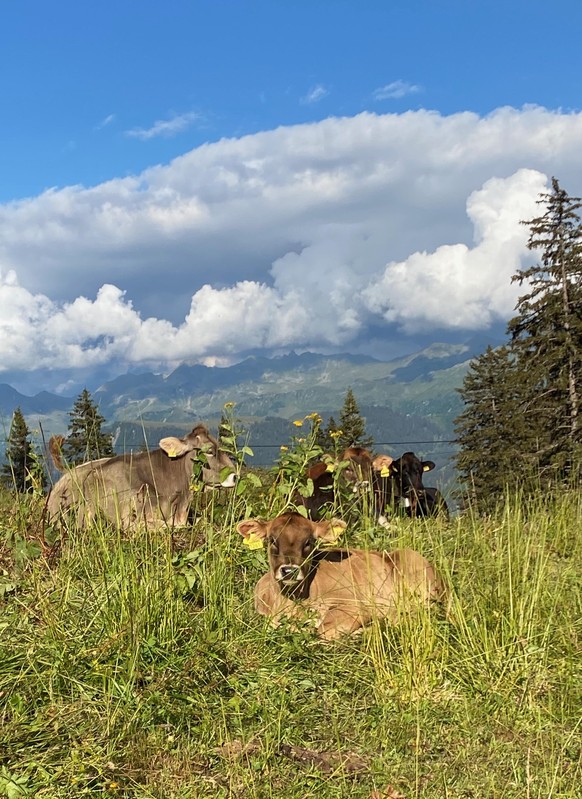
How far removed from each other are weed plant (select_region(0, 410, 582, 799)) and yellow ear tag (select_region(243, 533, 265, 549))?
22 cm

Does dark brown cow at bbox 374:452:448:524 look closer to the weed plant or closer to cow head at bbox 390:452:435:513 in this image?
cow head at bbox 390:452:435:513

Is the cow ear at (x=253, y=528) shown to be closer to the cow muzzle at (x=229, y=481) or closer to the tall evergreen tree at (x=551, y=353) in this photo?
the cow muzzle at (x=229, y=481)

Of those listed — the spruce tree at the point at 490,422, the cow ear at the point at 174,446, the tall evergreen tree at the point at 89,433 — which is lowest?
the spruce tree at the point at 490,422

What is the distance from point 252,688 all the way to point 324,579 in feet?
→ 6.63

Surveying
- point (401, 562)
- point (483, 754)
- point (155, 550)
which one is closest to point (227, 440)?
point (155, 550)

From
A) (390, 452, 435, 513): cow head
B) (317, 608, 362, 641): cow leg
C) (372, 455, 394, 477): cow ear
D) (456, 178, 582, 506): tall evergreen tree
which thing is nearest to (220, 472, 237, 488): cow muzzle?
(317, 608, 362, 641): cow leg

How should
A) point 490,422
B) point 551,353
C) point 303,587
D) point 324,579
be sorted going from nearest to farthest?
point 303,587 → point 324,579 → point 551,353 → point 490,422

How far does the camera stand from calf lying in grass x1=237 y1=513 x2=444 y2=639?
6438 millimetres

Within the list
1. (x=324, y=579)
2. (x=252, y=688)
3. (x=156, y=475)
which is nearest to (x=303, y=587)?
(x=324, y=579)

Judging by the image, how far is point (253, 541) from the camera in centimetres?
679

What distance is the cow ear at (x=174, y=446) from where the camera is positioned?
11016 mm

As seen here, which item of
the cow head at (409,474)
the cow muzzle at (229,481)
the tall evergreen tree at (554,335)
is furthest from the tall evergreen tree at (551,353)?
the cow muzzle at (229,481)

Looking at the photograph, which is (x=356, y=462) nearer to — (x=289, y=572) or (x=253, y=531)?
(x=253, y=531)

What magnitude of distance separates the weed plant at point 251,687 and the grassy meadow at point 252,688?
14 millimetres
